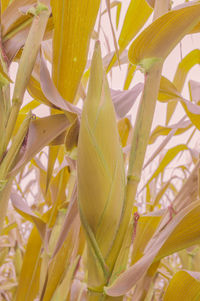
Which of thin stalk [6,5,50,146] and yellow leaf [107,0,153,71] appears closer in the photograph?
thin stalk [6,5,50,146]

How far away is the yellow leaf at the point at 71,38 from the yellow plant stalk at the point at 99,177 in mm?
72

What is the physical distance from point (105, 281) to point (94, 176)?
0.07 meters

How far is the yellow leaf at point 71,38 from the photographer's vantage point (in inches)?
11.0

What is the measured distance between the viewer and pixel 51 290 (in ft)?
1.20

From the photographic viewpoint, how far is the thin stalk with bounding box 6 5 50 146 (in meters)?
0.24

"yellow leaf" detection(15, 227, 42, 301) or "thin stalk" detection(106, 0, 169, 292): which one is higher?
"thin stalk" detection(106, 0, 169, 292)

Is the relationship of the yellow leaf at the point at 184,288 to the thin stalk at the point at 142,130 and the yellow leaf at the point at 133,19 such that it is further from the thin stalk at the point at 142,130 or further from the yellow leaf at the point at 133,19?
the yellow leaf at the point at 133,19

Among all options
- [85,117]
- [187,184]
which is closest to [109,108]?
[85,117]

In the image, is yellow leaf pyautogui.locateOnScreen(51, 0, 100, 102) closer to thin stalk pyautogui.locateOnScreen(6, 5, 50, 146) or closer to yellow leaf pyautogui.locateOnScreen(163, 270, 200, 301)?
thin stalk pyautogui.locateOnScreen(6, 5, 50, 146)

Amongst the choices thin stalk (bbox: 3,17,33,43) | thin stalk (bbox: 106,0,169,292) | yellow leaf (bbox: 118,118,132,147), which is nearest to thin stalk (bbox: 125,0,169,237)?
thin stalk (bbox: 106,0,169,292)

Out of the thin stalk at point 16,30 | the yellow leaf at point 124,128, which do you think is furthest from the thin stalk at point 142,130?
the yellow leaf at point 124,128

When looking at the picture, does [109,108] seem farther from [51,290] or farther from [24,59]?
[51,290]

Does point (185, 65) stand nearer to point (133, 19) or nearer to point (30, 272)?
point (133, 19)

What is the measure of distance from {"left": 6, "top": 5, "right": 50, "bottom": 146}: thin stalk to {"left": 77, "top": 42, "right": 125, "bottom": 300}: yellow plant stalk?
51 mm
